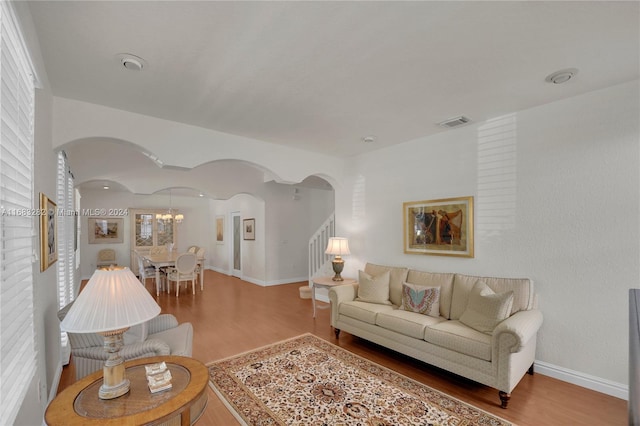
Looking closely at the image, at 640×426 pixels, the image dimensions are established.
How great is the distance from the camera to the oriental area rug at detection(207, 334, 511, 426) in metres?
2.32

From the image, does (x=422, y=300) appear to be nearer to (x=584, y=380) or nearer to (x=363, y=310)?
(x=363, y=310)

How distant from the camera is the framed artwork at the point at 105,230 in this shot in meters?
8.67

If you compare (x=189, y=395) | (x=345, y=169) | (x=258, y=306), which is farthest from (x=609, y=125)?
(x=258, y=306)

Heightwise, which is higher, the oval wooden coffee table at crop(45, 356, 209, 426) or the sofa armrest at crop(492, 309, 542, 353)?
the oval wooden coffee table at crop(45, 356, 209, 426)

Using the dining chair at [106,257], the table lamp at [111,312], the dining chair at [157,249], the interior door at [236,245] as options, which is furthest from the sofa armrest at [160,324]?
the dining chair at [106,257]

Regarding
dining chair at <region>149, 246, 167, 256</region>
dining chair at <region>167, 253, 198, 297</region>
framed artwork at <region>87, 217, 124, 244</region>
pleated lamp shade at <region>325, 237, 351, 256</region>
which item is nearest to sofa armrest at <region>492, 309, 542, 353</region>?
pleated lamp shade at <region>325, 237, 351, 256</region>

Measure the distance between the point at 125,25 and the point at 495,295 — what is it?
3534 millimetres

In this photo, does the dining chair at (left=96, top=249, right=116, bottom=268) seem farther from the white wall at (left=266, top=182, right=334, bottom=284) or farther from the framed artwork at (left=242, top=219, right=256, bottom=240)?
the white wall at (left=266, top=182, right=334, bottom=284)

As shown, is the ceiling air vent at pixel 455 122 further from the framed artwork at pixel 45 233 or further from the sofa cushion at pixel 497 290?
the framed artwork at pixel 45 233

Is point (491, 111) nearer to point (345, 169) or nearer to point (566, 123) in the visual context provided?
point (566, 123)

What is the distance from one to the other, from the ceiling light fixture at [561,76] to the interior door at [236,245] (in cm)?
760

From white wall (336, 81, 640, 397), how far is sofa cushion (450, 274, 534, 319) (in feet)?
0.59

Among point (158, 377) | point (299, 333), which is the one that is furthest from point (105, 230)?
point (158, 377)

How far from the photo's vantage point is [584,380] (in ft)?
9.09
